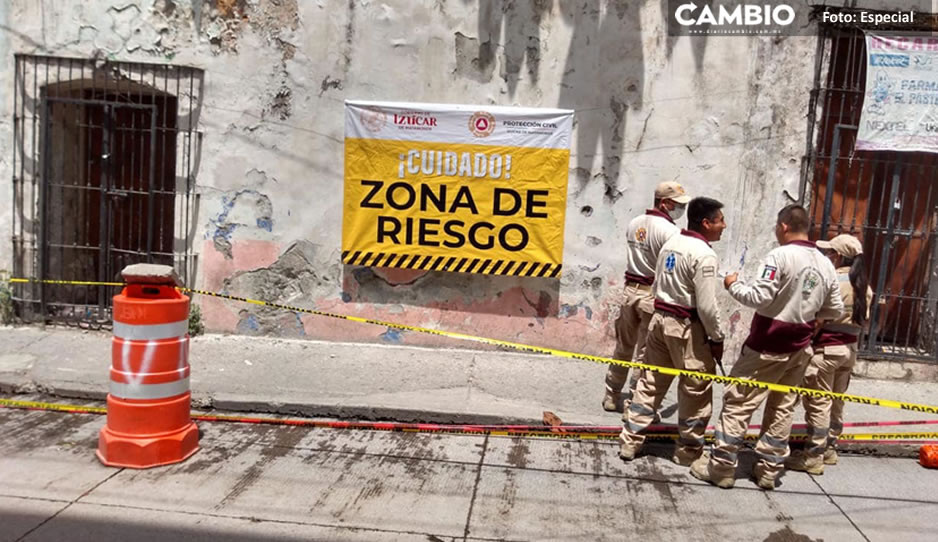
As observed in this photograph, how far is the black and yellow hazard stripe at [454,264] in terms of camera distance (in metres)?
7.78

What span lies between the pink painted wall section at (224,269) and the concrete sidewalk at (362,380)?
23cm

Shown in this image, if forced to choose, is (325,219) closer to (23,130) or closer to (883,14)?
(23,130)

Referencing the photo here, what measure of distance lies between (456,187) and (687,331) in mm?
3476

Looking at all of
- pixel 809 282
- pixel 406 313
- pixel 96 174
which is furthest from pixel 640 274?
pixel 96 174

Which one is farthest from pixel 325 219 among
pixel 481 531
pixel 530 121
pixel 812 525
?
pixel 812 525

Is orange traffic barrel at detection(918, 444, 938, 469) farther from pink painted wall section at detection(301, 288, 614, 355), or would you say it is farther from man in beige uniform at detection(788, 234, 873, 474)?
pink painted wall section at detection(301, 288, 614, 355)

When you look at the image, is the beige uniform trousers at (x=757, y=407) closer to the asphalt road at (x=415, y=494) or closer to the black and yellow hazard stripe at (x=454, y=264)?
the asphalt road at (x=415, y=494)

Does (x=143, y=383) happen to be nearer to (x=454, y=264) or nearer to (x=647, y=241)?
(x=454, y=264)

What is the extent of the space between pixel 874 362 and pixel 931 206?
1726 millimetres

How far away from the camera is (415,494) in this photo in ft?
14.9

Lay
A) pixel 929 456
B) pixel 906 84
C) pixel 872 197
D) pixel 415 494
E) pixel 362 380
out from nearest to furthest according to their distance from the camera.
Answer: pixel 415 494
pixel 929 456
pixel 362 380
pixel 906 84
pixel 872 197

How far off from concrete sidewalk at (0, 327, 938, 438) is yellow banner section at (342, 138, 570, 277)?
3.42 feet

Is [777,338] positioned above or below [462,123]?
below

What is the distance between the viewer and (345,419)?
6.04 metres
